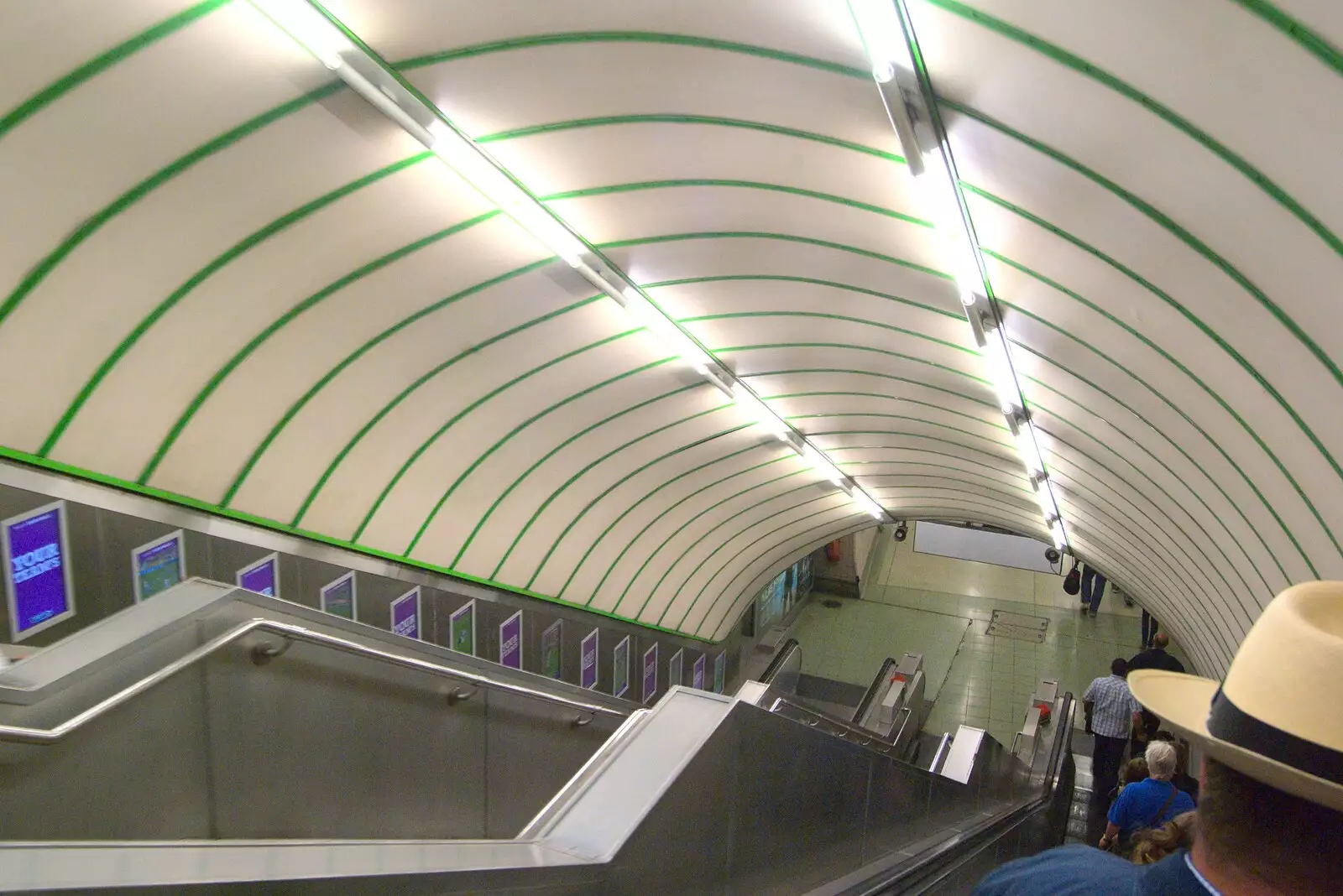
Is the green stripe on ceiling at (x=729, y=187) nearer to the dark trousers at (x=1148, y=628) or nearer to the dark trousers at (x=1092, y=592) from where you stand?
the dark trousers at (x=1148, y=628)

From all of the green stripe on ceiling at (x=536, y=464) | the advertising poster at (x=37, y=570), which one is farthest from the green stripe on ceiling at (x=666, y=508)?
the advertising poster at (x=37, y=570)

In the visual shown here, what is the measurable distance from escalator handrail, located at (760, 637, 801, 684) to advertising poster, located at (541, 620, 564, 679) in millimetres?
4943

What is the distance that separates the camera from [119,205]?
5.71 meters

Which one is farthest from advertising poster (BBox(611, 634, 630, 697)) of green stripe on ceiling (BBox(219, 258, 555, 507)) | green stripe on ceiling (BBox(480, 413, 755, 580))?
green stripe on ceiling (BBox(219, 258, 555, 507))

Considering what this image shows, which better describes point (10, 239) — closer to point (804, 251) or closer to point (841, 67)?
point (841, 67)

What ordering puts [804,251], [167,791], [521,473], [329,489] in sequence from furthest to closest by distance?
[521,473], [329,489], [804,251], [167,791]

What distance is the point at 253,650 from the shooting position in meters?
3.39

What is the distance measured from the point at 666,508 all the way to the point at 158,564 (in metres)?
8.55

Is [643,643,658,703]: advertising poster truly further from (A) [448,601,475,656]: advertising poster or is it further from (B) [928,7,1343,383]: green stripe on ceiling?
(B) [928,7,1343,383]: green stripe on ceiling

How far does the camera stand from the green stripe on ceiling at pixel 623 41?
5.14m

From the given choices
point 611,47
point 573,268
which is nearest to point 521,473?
point 573,268

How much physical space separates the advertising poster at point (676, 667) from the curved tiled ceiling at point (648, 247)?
25.3ft

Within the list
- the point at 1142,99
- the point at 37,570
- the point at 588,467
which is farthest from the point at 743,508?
the point at 1142,99

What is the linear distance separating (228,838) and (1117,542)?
13.4 m
